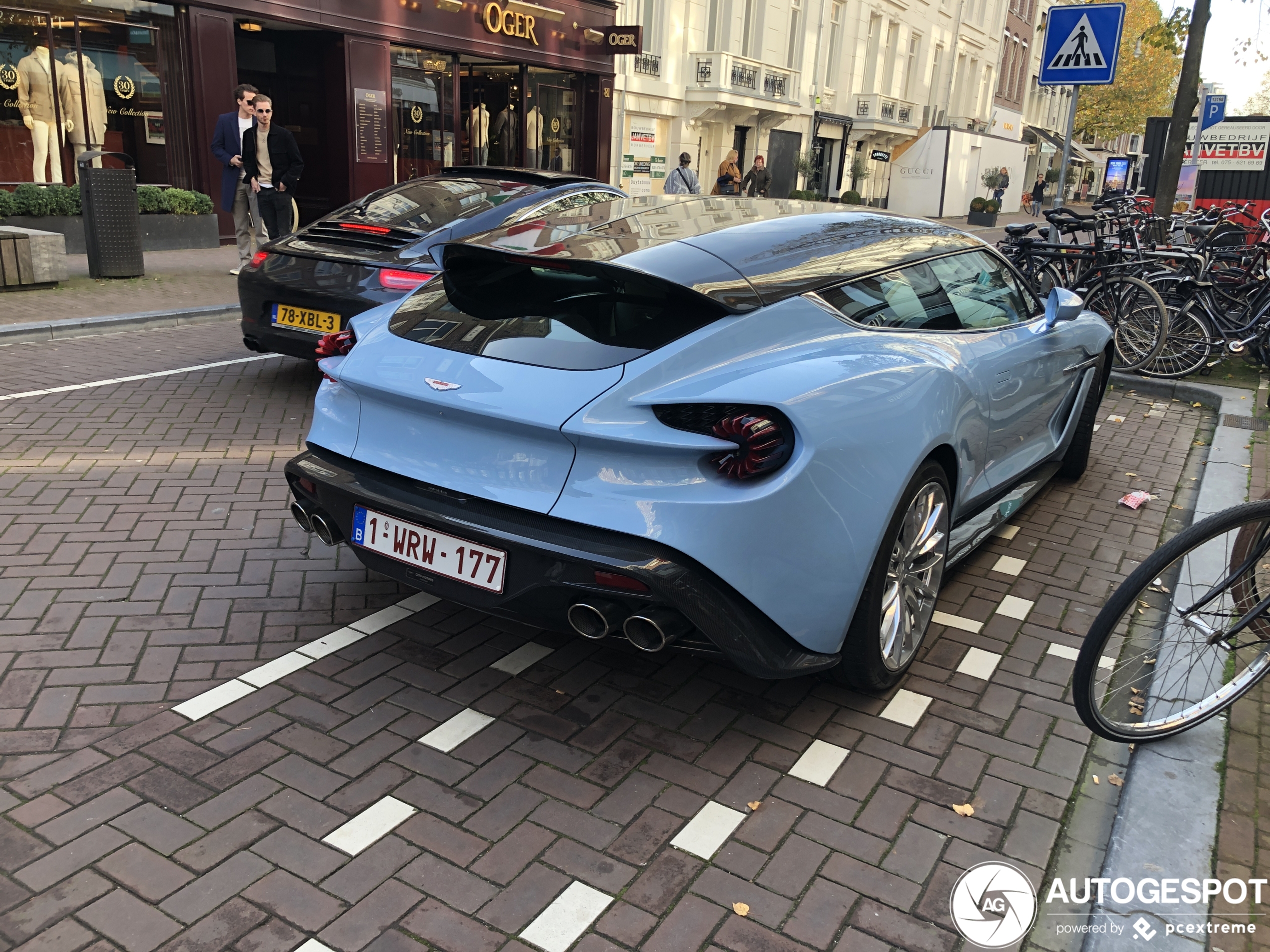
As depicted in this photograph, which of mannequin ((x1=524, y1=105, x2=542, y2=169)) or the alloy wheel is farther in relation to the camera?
mannequin ((x1=524, y1=105, x2=542, y2=169))

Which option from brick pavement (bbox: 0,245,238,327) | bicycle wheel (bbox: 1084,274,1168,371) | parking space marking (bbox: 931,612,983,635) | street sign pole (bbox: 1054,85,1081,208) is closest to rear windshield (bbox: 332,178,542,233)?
brick pavement (bbox: 0,245,238,327)

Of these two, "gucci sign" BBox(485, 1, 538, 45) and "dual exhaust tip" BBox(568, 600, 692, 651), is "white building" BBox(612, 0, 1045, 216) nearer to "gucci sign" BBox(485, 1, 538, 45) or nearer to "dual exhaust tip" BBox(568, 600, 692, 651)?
"gucci sign" BBox(485, 1, 538, 45)

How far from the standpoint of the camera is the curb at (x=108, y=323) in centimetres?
812

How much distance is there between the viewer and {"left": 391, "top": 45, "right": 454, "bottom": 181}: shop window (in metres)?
18.6

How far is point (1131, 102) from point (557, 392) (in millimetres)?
60340

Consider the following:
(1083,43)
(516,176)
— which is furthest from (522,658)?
(1083,43)

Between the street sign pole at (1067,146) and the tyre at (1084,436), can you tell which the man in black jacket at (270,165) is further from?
the tyre at (1084,436)

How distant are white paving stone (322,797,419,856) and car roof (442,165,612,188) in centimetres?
528

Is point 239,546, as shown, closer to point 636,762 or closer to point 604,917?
point 636,762

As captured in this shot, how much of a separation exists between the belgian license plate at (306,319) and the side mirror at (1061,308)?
156 inches

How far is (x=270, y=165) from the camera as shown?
11.5 m

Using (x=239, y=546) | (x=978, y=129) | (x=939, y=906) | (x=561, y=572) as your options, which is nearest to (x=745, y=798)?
(x=939, y=906)

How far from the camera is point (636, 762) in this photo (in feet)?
9.59

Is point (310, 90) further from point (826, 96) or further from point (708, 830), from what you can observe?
point (826, 96)
